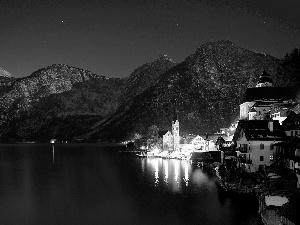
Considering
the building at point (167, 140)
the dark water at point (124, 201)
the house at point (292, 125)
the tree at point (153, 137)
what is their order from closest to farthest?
the dark water at point (124, 201)
the house at point (292, 125)
the building at point (167, 140)
the tree at point (153, 137)

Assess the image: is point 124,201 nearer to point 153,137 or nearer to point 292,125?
point 292,125

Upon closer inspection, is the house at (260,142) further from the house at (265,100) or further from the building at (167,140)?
the building at (167,140)

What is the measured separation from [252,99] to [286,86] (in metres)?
11.4

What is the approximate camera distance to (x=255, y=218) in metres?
44.5

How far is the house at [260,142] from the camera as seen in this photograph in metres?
63.5

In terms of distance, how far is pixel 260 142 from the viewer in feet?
210

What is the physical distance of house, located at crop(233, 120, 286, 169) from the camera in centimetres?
6353

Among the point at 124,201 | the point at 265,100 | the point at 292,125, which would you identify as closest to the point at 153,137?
the point at 265,100

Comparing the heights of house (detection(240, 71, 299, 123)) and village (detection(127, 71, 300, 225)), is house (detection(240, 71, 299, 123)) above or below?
above

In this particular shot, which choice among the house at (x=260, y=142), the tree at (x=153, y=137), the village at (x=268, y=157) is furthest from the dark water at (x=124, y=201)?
the tree at (x=153, y=137)

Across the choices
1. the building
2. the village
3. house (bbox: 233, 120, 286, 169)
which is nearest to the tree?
the building

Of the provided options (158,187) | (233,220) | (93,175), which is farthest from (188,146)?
(233,220)

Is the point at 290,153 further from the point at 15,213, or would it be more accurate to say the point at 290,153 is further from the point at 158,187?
the point at 15,213

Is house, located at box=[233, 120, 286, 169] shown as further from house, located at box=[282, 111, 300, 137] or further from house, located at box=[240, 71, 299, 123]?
house, located at box=[240, 71, 299, 123]
